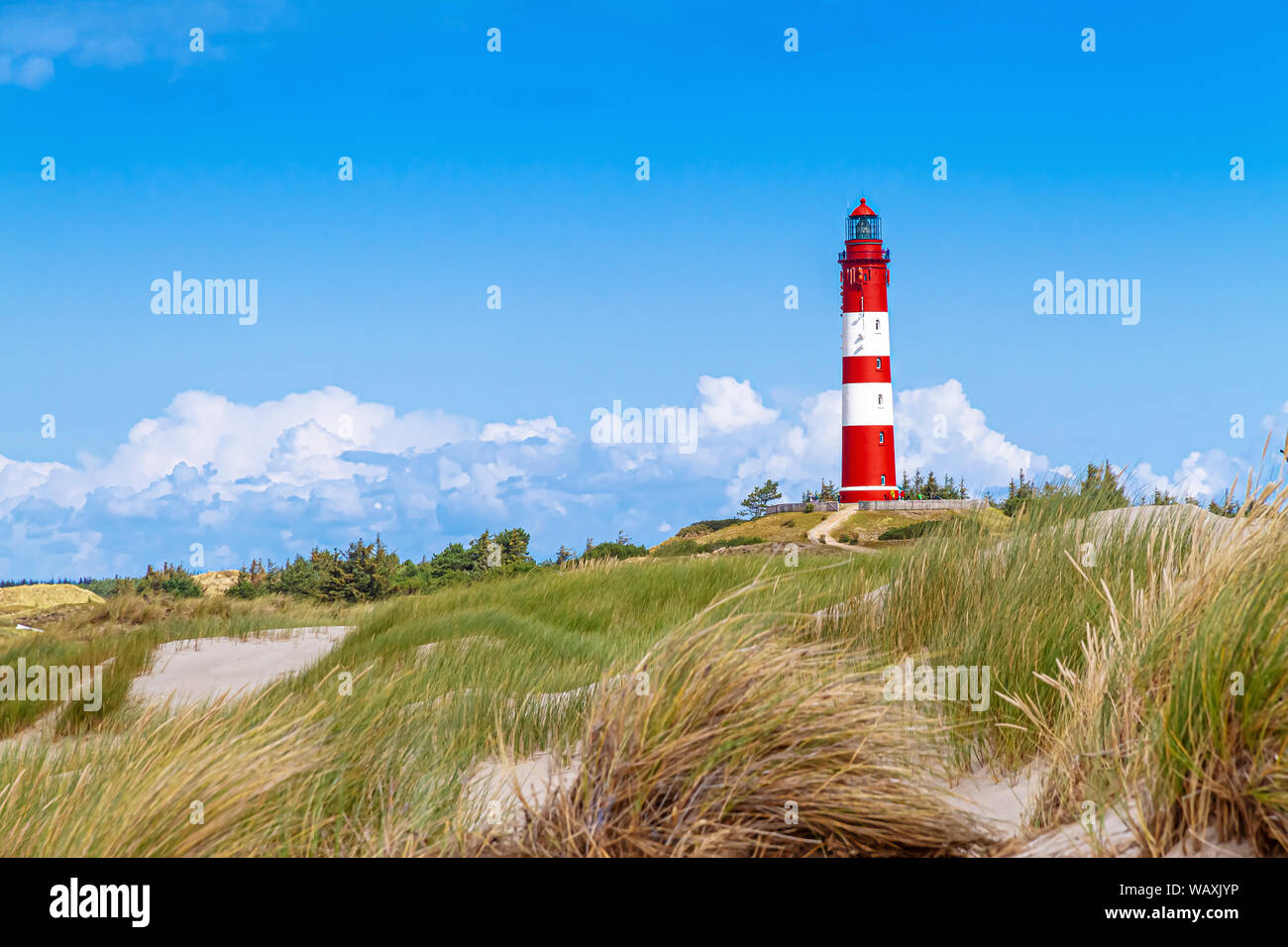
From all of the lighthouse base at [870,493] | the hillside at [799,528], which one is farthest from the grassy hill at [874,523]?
the lighthouse base at [870,493]

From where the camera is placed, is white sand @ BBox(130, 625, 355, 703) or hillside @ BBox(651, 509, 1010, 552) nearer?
white sand @ BBox(130, 625, 355, 703)

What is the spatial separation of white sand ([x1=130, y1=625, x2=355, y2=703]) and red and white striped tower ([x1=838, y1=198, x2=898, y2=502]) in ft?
92.2

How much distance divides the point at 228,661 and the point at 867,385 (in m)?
30.6

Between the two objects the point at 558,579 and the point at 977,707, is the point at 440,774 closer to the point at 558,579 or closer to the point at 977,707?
the point at 977,707

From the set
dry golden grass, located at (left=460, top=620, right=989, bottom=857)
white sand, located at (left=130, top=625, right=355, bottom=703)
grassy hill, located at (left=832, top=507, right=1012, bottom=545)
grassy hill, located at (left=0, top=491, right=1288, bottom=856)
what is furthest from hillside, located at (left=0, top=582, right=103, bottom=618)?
dry golden grass, located at (left=460, top=620, right=989, bottom=857)

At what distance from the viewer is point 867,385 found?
37.7 metres

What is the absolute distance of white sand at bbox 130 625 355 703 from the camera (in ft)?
31.0

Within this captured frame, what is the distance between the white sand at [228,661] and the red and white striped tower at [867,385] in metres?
28.1

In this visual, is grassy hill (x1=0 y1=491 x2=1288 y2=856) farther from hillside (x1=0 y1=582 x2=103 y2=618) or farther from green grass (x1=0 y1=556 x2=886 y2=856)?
hillside (x1=0 y1=582 x2=103 y2=618)

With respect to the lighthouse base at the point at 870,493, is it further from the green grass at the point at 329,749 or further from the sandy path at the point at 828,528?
the green grass at the point at 329,749

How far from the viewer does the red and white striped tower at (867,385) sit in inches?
1486
